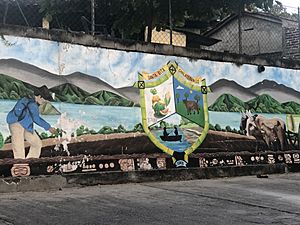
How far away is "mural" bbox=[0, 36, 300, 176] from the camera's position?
8.02 metres

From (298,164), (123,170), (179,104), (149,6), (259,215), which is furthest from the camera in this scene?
(298,164)

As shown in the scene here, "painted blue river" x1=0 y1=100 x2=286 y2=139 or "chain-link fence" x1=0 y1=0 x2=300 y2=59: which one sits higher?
"chain-link fence" x1=0 y1=0 x2=300 y2=59

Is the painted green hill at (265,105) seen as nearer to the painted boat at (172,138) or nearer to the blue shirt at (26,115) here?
the painted boat at (172,138)

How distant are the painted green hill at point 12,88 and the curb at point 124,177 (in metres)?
1.43

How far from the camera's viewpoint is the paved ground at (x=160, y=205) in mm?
5852

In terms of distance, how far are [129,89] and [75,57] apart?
1.31 meters

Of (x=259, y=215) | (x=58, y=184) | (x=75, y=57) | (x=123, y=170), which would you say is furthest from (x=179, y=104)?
(x=259, y=215)

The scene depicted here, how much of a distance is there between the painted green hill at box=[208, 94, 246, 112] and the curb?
1.36 m

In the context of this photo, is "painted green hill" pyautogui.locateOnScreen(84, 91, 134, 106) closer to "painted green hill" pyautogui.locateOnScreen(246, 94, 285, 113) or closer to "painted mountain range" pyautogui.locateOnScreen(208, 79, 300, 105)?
"painted mountain range" pyautogui.locateOnScreen(208, 79, 300, 105)

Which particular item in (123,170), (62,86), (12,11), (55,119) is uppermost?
(12,11)

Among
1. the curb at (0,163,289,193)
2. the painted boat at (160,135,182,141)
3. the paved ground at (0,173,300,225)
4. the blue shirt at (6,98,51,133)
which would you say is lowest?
the paved ground at (0,173,300,225)

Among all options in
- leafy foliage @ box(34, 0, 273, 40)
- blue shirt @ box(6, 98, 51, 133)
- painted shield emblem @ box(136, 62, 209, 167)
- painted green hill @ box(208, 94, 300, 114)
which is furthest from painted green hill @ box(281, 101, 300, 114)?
blue shirt @ box(6, 98, 51, 133)

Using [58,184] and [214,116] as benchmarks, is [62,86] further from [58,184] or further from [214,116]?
[214,116]

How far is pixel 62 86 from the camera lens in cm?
837
